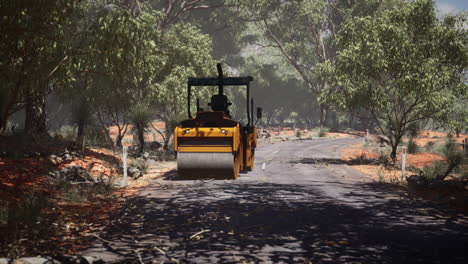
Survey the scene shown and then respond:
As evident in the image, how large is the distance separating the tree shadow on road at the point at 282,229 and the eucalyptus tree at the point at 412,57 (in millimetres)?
8559

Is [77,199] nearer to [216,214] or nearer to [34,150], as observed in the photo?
[216,214]

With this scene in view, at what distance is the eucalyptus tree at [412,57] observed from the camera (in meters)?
18.4

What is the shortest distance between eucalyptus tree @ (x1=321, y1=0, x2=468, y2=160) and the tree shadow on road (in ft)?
28.1

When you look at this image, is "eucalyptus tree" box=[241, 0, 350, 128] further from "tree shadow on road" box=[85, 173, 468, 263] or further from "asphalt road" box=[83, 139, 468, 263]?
"tree shadow on road" box=[85, 173, 468, 263]

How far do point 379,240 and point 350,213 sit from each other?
219 cm

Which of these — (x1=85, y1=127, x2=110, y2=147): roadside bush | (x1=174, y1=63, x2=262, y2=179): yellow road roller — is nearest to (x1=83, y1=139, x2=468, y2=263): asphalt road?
(x1=174, y1=63, x2=262, y2=179): yellow road roller

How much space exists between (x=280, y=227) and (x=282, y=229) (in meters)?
0.16

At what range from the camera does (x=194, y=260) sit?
6258mm

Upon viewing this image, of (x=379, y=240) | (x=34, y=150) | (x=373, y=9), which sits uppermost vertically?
(x=373, y=9)

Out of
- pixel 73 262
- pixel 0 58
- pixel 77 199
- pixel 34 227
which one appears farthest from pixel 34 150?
pixel 73 262

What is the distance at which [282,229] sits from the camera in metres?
8.05

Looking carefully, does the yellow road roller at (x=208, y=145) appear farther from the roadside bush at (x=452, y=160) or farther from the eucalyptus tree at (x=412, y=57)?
the eucalyptus tree at (x=412, y=57)

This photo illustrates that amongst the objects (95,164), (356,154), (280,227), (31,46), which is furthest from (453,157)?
(31,46)

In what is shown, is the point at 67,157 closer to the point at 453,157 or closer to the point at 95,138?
the point at 95,138
